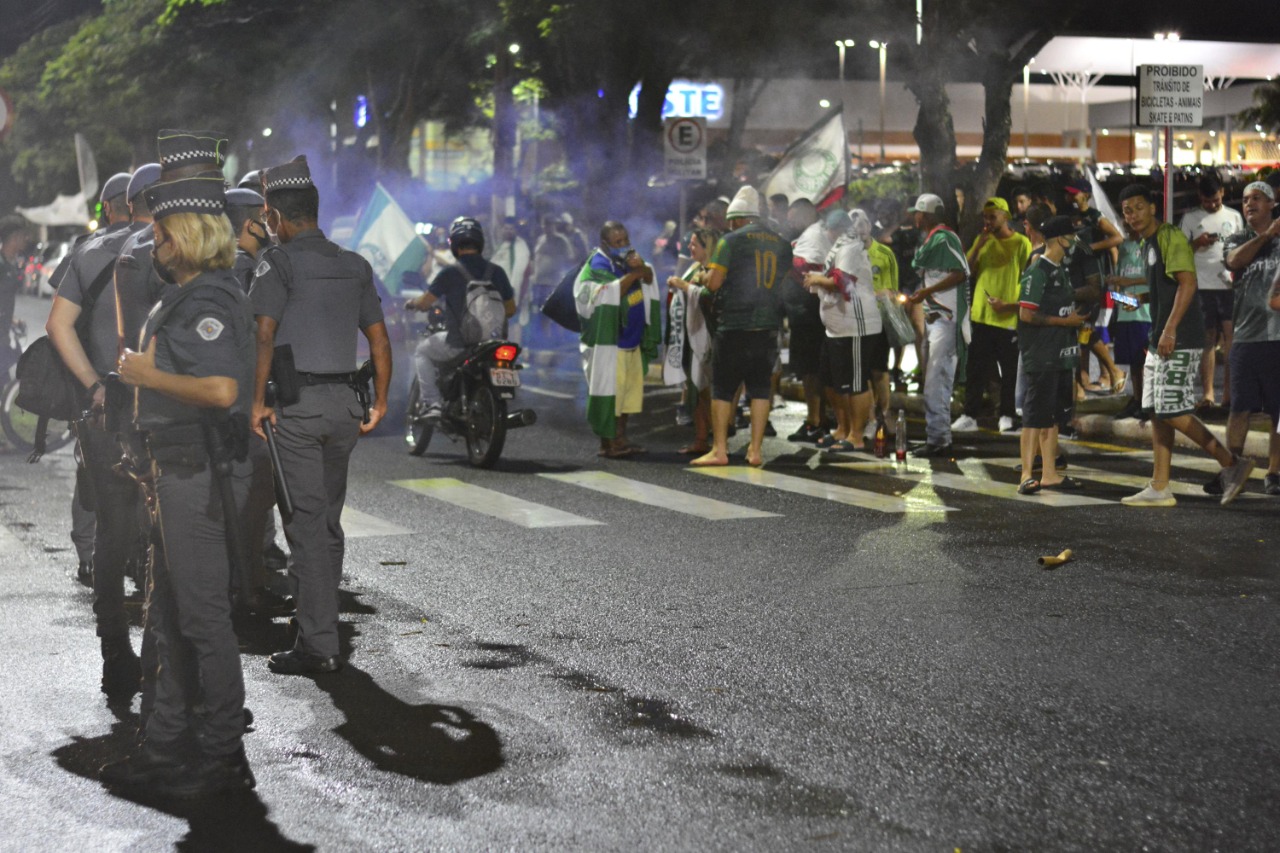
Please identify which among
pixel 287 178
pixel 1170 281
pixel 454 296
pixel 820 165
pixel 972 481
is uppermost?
pixel 820 165

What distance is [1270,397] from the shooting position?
10.5 m

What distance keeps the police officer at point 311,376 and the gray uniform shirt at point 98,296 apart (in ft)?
2.00

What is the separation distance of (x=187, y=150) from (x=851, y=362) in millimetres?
8424

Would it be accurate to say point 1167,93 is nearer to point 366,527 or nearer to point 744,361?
point 744,361

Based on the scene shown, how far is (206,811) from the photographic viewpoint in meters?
4.77

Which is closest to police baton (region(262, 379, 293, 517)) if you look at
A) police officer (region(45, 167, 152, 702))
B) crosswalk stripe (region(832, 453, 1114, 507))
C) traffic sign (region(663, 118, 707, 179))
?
police officer (region(45, 167, 152, 702))

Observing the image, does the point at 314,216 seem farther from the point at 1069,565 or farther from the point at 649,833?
the point at 1069,565

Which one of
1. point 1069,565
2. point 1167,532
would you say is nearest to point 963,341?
point 1167,532

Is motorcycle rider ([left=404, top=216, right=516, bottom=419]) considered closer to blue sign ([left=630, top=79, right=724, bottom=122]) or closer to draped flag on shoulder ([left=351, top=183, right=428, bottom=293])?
draped flag on shoulder ([left=351, top=183, right=428, bottom=293])

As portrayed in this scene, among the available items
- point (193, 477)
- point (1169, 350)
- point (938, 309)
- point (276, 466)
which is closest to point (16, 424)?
point (938, 309)

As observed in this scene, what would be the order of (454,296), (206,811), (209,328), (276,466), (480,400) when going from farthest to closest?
1. (454,296)
2. (480,400)
3. (276,466)
4. (209,328)
5. (206,811)

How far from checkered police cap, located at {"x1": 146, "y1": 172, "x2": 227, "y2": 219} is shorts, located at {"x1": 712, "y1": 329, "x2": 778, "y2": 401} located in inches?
296

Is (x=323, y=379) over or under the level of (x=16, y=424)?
over

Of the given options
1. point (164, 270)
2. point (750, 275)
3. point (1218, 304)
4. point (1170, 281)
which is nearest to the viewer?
point (164, 270)
